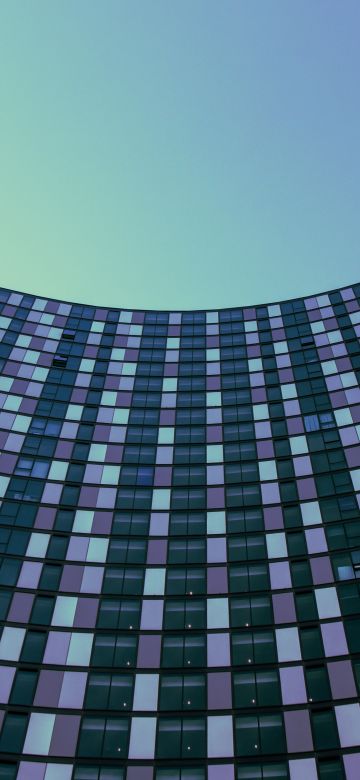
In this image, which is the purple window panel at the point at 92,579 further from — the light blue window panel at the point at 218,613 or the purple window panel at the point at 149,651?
the light blue window panel at the point at 218,613

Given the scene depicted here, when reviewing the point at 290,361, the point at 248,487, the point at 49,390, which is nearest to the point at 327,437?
the point at 248,487

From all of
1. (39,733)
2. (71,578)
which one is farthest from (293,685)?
(71,578)

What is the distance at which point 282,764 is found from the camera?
114 ft

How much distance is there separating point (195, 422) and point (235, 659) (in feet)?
76.0

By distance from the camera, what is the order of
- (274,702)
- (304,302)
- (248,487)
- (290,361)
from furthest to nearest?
(304,302) < (290,361) < (248,487) < (274,702)

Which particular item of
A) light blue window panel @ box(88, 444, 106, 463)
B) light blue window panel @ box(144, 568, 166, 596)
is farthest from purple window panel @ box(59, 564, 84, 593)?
light blue window panel @ box(88, 444, 106, 463)

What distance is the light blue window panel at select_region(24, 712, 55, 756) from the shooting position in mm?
35625

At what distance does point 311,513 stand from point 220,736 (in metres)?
16.6

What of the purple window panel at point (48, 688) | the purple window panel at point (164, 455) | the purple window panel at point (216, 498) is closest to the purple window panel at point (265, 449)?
the purple window panel at point (216, 498)

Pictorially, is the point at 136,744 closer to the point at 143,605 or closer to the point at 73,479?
the point at 143,605

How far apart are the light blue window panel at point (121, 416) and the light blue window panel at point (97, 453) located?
11.2 feet

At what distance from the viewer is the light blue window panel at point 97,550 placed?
45.9 meters

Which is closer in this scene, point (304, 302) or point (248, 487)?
point (248, 487)

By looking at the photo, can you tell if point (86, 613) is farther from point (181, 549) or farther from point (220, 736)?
point (220, 736)
